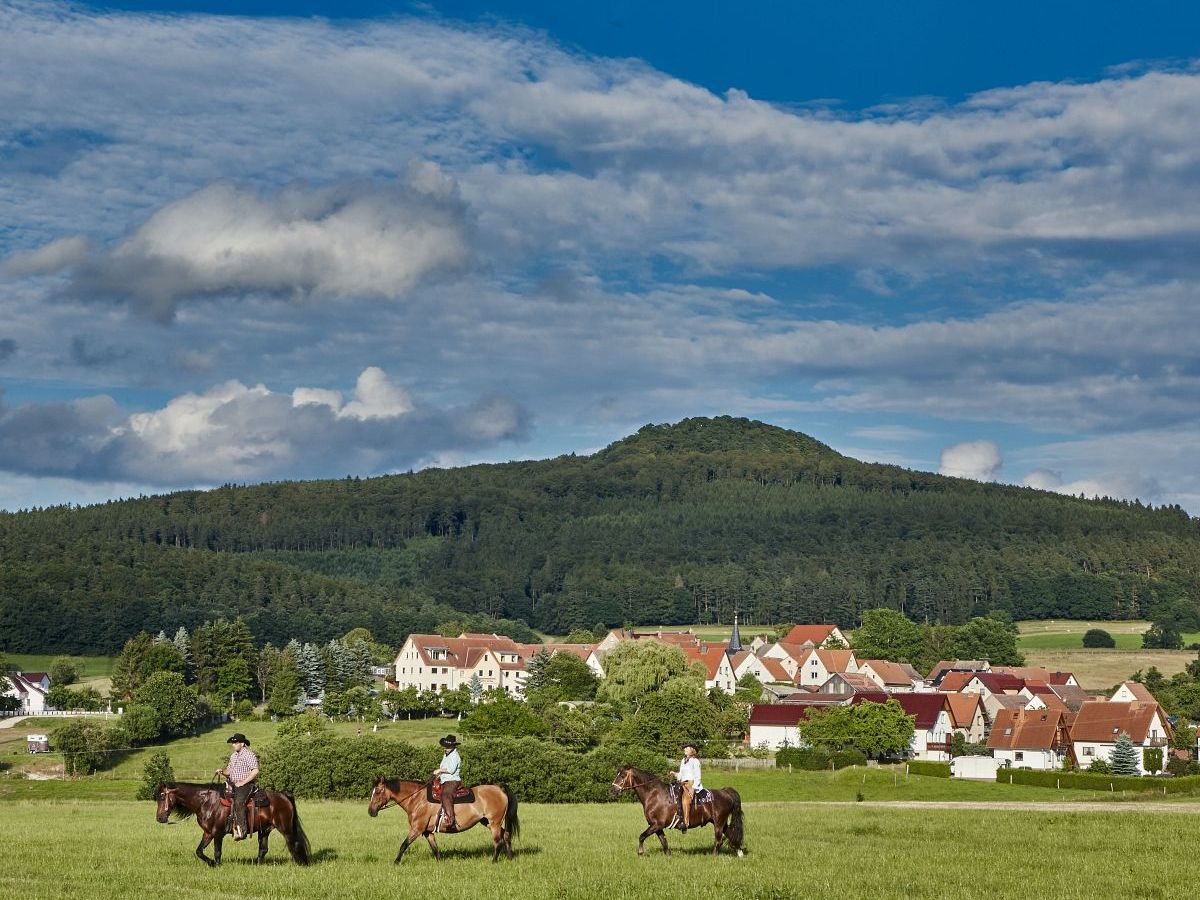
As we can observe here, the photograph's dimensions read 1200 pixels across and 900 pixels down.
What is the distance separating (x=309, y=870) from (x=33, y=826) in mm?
16747

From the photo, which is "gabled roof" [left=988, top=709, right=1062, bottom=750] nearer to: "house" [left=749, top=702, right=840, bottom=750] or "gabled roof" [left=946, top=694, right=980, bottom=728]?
"gabled roof" [left=946, top=694, right=980, bottom=728]

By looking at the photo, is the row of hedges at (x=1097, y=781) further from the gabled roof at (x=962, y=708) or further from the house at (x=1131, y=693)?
the house at (x=1131, y=693)

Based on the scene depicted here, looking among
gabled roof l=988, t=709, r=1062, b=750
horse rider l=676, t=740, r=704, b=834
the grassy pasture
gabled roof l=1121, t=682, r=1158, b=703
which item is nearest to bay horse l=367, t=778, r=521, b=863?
the grassy pasture

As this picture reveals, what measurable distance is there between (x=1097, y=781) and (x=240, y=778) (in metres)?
54.4

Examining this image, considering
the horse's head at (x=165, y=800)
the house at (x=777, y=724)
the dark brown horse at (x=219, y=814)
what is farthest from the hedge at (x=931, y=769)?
the horse's head at (x=165, y=800)

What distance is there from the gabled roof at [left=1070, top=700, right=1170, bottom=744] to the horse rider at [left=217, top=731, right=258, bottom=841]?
78.2 meters

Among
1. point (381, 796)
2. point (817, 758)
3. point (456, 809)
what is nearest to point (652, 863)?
point (456, 809)

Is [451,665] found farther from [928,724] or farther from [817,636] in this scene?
[928,724]

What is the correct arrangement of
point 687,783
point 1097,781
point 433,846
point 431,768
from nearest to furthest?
point 433,846
point 687,783
point 431,768
point 1097,781

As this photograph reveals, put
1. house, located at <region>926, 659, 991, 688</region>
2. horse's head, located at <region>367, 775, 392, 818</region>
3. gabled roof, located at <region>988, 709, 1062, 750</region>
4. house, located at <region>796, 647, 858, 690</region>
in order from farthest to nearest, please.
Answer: house, located at <region>926, 659, 991, 688</region>
house, located at <region>796, 647, 858, 690</region>
gabled roof, located at <region>988, 709, 1062, 750</region>
horse's head, located at <region>367, 775, 392, 818</region>

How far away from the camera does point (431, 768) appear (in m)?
56.8

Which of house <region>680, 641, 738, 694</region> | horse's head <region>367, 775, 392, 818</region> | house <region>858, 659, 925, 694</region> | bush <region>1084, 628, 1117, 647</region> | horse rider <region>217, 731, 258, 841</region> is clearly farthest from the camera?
bush <region>1084, 628, 1117, 647</region>

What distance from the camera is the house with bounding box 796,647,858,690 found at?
142 metres

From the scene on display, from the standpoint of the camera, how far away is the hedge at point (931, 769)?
246ft
